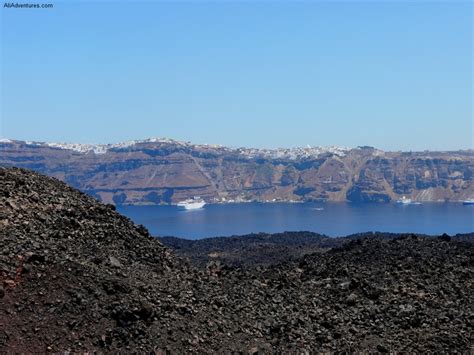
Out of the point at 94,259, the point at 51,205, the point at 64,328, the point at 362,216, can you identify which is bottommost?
the point at 362,216

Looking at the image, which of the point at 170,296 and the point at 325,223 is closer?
the point at 170,296

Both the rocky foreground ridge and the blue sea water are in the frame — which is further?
the blue sea water

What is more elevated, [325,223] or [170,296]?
[170,296]

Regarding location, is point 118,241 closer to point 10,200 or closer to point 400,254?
point 10,200

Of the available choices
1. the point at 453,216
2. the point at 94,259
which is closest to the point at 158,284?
the point at 94,259

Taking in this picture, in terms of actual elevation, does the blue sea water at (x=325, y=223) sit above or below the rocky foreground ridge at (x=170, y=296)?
below

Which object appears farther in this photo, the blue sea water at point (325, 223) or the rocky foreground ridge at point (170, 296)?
the blue sea water at point (325, 223)

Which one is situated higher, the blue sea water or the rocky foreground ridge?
the rocky foreground ridge

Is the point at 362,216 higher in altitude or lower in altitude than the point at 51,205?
lower
